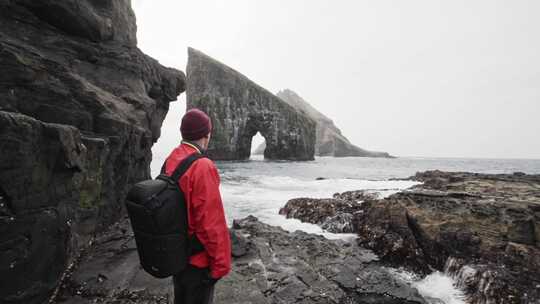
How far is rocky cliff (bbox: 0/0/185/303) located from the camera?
3170 mm

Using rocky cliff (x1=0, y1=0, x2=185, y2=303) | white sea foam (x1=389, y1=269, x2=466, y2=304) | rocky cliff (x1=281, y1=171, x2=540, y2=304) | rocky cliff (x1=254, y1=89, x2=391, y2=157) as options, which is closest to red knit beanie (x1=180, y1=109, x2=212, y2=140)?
rocky cliff (x1=0, y1=0, x2=185, y2=303)

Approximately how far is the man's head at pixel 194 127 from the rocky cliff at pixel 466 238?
629 centimetres

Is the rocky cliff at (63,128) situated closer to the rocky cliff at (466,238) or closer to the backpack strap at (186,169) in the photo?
the backpack strap at (186,169)

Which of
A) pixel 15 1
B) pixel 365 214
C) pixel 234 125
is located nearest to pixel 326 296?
pixel 365 214

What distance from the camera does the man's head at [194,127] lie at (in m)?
3.00

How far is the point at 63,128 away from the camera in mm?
3982

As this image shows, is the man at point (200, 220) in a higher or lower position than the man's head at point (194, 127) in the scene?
lower

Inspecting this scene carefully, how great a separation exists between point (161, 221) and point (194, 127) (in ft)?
3.46

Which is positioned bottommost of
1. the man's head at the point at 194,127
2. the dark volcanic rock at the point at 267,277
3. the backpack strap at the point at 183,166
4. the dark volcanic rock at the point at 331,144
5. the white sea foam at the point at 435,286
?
the white sea foam at the point at 435,286

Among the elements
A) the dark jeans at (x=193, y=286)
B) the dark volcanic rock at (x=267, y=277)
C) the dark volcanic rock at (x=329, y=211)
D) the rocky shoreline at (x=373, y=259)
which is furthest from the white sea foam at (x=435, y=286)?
the dark jeans at (x=193, y=286)

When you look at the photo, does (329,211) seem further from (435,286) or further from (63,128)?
(63,128)

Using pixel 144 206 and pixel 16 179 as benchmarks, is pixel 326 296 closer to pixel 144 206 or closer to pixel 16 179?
pixel 144 206

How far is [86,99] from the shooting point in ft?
22.7

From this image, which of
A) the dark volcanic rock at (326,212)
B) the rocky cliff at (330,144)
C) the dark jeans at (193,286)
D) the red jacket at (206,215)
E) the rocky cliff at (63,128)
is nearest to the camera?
the red jacket at (206,215)
